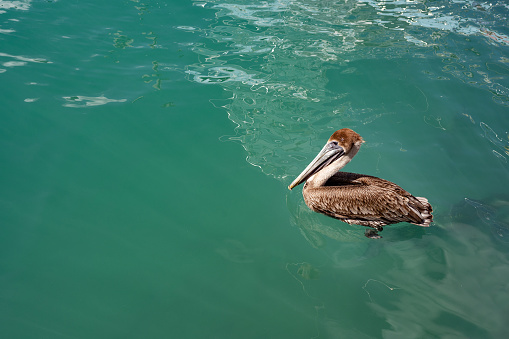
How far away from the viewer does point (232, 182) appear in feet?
14.6

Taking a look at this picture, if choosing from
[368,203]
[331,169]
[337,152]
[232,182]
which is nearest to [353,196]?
[368,203]

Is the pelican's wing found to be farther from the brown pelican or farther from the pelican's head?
the pelican's head

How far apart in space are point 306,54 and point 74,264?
6.61 m

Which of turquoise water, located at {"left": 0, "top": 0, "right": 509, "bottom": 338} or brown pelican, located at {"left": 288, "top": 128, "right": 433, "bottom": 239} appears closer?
turquoise water, located at {"left": 0, "top": 0, "right": 509, "bottom": 338}

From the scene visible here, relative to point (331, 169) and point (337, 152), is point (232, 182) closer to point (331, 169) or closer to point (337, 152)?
point (331, 169)

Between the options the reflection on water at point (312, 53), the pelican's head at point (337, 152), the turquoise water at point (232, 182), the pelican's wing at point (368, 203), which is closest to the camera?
the turquoise water at point (232, 182)

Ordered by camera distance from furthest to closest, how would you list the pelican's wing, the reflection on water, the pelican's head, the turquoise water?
the reflection on water < the pelican's head < the pelican's wing < the turquoise water

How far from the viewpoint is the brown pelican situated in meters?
3.77

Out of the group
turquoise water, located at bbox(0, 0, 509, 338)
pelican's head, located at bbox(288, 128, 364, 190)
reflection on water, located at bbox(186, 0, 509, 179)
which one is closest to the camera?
turquoise water, located at bbox(0, 0, 509, 338)

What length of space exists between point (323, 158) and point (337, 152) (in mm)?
181

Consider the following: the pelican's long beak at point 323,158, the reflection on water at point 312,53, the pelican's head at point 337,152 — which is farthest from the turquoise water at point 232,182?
the pelican's head at point 337,152

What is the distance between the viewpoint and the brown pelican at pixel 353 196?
377cm

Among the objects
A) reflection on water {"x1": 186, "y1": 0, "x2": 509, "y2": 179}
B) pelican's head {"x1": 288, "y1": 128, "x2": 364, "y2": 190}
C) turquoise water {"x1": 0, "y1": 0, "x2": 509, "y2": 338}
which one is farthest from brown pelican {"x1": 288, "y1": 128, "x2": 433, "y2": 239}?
reflection on water {"x1": 186, "y1": 0, "x2": 509, "y2": 179}

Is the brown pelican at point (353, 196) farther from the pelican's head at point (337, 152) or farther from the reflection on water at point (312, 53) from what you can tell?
the reflection on water at point (312, 53)
